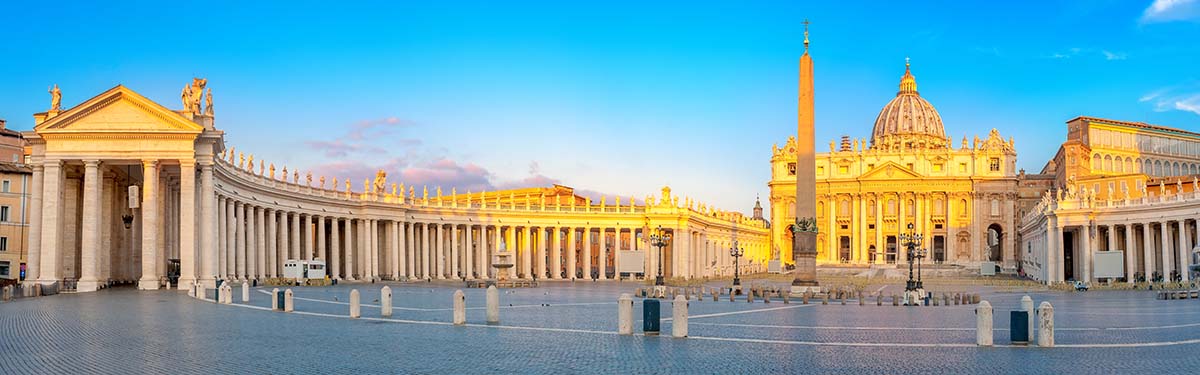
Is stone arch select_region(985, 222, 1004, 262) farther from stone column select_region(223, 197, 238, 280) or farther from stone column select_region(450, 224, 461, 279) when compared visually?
stone column select_region(223, 197, 238, 280)

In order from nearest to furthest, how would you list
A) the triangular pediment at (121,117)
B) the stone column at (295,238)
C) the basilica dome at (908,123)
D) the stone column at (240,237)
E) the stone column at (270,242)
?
the triangular pediment at (121,117) → the stone column at (240,237) → the stone column at (270,242) → the stone column at (295,238) → the basilica dome at (908,123)

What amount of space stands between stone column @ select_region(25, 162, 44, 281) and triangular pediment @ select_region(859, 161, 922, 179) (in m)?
110

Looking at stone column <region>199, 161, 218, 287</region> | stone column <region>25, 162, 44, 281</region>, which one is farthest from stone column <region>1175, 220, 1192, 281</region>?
stone column <region>25, 162, 44, 281</region>

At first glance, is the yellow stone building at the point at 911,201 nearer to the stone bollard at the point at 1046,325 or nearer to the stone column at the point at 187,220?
the stone column at the point at 187,220

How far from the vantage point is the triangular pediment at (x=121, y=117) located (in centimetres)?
4928

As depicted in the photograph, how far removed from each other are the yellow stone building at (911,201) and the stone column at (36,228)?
104 meters

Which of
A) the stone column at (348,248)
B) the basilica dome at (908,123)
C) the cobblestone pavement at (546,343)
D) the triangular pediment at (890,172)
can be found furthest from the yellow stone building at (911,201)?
the cobblestone pavement at (546,343)

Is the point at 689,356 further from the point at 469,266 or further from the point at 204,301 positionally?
the point at 469,266

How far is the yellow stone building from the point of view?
139875mm

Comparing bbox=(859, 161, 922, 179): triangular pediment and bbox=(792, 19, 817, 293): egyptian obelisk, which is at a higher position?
bbox=(859, 161, 922, 179): triangular pediment

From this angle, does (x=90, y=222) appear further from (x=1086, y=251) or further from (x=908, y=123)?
(x=908, y=123)

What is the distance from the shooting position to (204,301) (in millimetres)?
39344

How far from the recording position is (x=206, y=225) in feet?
170

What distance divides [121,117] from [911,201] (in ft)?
366
